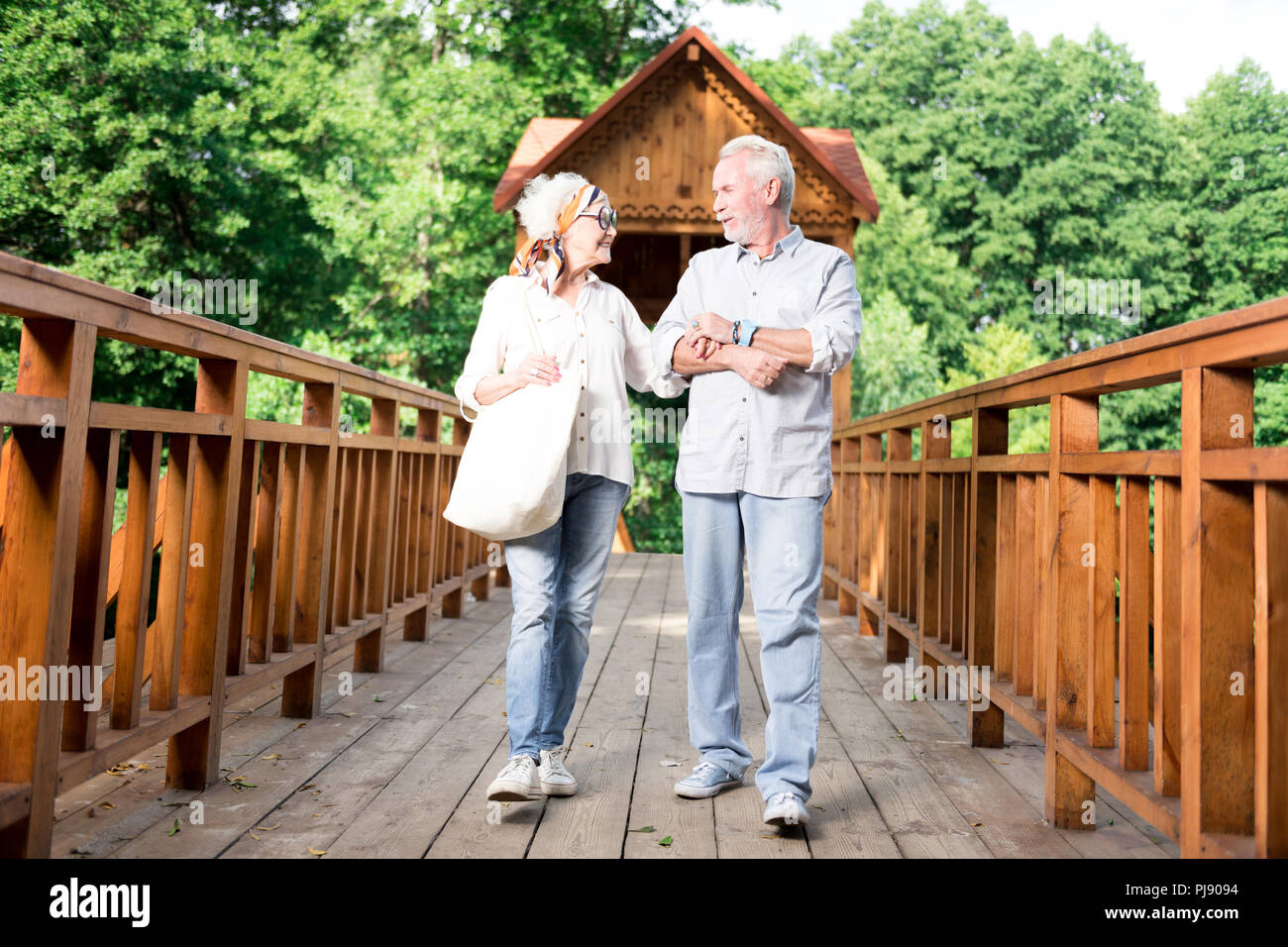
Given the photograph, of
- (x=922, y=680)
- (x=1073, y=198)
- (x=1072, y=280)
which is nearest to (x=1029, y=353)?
(x=1072, y=280)

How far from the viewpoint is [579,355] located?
9.14 ft

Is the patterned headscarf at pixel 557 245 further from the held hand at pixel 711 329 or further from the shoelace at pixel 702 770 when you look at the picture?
the shoelace at pixel 702 770

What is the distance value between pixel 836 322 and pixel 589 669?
257 centimetres

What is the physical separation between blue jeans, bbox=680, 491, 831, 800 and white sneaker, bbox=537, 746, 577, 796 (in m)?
0.36

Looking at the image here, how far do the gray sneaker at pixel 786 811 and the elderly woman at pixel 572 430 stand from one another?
58 cm

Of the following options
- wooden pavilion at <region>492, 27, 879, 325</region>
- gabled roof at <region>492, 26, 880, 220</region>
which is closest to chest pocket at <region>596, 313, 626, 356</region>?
gabled roof at <region>492, 26, 880, 220</region>

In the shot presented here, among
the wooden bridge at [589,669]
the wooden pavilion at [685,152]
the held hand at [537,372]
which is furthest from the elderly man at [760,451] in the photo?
the wooden pavilion at [685,152]

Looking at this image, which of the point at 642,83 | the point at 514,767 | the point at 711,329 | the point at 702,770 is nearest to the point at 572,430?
the point at 711,329

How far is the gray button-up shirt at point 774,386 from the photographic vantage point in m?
2.66
